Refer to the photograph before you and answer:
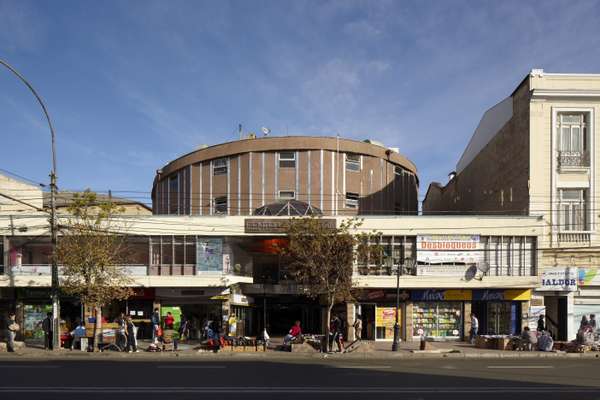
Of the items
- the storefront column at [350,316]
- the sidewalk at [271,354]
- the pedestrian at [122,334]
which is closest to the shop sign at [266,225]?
the storefront column at [350,316]

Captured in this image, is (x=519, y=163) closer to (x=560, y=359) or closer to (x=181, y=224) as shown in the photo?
(x=560, y=359)

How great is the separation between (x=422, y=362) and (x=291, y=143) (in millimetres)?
21673

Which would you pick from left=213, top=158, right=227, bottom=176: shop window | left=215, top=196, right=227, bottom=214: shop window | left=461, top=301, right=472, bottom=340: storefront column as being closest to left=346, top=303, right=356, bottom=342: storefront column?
left=461, top=301, right=472, bottom=340: storefront column

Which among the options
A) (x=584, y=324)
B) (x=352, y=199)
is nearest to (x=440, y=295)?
(x=584, y=324)

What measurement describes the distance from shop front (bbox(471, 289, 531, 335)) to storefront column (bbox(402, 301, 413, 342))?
11.2ft

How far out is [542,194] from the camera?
28.4 meters

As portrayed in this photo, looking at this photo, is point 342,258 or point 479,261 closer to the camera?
point 342,258

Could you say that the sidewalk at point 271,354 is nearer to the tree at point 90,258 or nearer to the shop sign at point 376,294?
the tree at point 90,258

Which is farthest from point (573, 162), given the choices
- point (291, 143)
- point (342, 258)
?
point (291, 143)

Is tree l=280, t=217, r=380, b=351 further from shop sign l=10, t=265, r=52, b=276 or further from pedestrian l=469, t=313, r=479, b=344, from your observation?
shop sign l=10, t=265, r=52, b=276

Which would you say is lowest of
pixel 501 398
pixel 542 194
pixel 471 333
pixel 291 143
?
pixel 471 333

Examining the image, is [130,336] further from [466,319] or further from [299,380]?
[466,319]

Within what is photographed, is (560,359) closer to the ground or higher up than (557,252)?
closer to the ground

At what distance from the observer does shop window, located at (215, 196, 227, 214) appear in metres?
38.5
